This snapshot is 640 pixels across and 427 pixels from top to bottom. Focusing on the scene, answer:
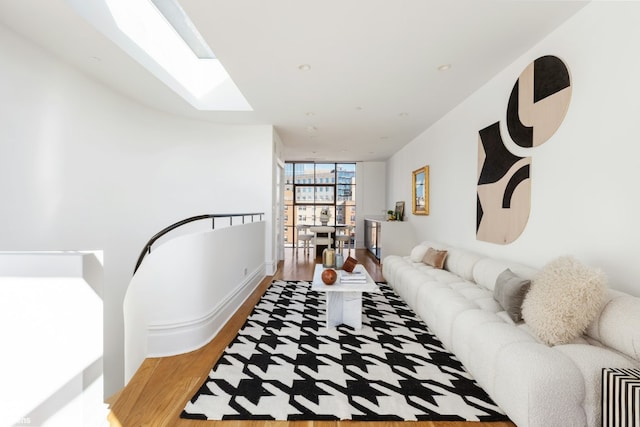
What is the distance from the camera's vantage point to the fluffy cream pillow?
67.5 inches

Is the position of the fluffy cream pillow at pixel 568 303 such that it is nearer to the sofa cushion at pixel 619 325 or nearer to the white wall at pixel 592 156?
the sofa cushion at pixel 619 325

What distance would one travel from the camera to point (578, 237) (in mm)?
2213

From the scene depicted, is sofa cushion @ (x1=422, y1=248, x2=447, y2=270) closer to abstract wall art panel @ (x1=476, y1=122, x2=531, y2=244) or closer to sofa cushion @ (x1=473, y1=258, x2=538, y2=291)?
abstract wall art panel @ (x1=476, y1=122, x2=531, y2=244)

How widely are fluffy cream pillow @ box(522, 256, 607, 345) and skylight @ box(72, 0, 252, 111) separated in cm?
370

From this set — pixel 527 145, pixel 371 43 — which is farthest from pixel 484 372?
pixel 371 43

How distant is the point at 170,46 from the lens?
3.65 metres

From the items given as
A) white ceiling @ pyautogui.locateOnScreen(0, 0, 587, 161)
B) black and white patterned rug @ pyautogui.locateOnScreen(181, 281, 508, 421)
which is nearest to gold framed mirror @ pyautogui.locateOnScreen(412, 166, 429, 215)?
white ceiling @ pyautogui.locateOnScreen(0, 0, 587, 161)

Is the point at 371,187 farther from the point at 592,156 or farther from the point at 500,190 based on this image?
the point at 592,156

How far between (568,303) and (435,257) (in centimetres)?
220

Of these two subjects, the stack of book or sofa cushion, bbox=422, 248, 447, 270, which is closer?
the stack of book

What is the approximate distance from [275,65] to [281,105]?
47.4 inches

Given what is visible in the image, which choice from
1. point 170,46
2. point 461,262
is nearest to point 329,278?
point 461,262

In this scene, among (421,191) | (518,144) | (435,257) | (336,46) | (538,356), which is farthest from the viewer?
(421,191)

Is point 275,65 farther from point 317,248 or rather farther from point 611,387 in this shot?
point 317,248
